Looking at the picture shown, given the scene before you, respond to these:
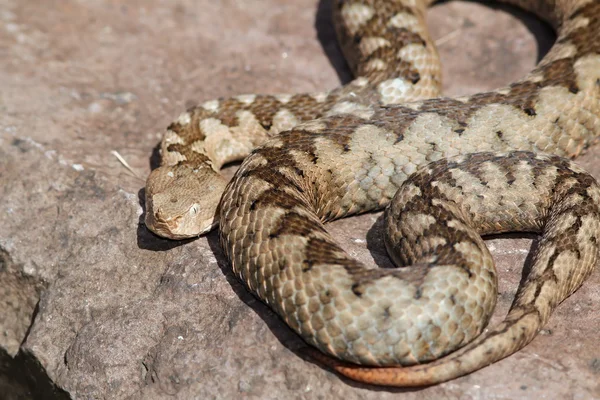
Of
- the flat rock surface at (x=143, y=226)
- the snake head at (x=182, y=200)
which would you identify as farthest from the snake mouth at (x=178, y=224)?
the flat rock surface at (x=143, y=226)

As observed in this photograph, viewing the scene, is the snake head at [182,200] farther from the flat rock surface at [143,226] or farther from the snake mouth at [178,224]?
the flat rock surface at [143,226]

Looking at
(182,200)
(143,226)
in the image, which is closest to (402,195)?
(182,200)

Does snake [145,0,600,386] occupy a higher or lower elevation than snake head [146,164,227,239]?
higher

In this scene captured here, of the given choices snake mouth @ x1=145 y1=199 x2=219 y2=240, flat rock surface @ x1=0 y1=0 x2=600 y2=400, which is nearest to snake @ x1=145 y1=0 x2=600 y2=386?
snake mouth @ x1=145 y1=199 x2=219 y2=240

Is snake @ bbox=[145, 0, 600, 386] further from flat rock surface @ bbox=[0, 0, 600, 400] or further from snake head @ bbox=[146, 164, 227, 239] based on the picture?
flat rock surface @ bbox=[0, 0, 600, 400]

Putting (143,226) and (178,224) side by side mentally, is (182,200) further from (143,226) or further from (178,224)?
(143,226)

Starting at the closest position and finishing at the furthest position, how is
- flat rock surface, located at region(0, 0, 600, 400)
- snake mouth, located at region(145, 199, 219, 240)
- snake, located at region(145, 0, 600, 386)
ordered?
snake, located at region(145, 0, 600, 386)
flat rock surface, located at region(0, 0, 600, 400)
snake mouth, located at region(145, 199, 219, 240)
